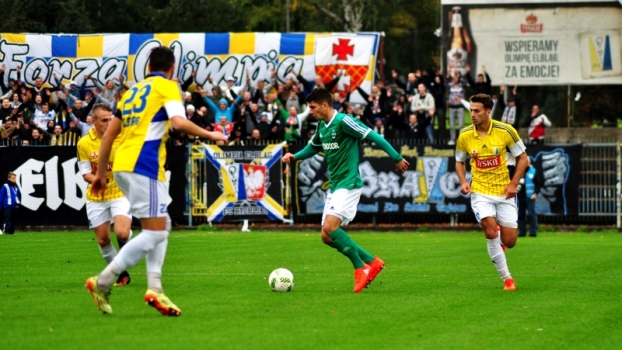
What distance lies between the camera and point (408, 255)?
19781mm

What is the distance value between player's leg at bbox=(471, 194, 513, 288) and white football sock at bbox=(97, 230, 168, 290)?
5.02 m

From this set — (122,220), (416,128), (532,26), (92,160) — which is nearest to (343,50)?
(416,128)

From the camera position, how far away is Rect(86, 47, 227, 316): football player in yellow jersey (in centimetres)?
A: 961

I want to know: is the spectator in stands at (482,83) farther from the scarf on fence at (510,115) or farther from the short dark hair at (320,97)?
the short dark hair at (320,97)

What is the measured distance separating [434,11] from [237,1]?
593 inches

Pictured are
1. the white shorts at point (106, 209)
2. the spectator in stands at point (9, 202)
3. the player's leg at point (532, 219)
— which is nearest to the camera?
the white shorts at point (106, 209)

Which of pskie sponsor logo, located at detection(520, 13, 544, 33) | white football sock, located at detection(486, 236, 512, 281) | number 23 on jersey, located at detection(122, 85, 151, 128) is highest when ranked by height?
pskie sponsor logo, located at detection(520, 13, 544, 33)

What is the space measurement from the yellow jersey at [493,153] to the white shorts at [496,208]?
0.07m

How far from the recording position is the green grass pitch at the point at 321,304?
865cm

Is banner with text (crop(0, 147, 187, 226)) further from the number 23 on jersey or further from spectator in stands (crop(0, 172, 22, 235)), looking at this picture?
the number 23 on jersey

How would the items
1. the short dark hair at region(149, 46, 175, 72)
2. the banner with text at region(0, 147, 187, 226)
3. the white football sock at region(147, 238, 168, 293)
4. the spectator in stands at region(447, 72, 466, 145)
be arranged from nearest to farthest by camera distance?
the white football sock at region(147, 238, 168, 293), the short dark hair at region(149, 46, 175, 72), the banner with text at region(0, 147, 187, 226), the spectator in stands at region(447, 72, 466, 145)

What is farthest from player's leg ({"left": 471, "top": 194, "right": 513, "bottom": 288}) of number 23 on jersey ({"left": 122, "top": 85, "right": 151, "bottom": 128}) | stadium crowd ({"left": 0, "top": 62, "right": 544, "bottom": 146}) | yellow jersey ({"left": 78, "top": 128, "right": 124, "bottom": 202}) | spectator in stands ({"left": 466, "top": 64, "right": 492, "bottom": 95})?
spectator in stands ({"left": 466, "top": 64, "right": 492, "bottom": 95})

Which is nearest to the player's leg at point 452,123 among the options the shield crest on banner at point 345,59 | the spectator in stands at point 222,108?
the shield crest on banner at point 345,59

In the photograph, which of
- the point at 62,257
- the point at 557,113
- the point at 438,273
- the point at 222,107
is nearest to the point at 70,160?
the point at 222,107
